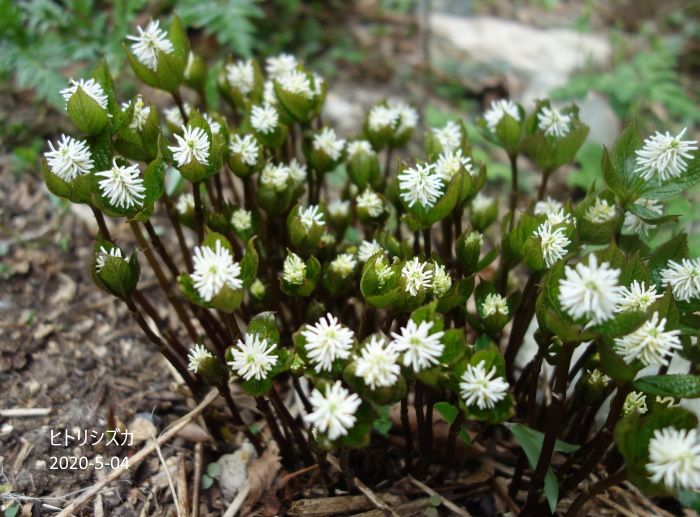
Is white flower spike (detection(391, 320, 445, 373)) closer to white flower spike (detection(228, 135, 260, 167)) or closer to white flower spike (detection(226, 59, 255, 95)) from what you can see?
white flower spike (detection(228, 135, 260, 167))

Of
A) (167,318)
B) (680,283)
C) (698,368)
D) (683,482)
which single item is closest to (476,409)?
(683,482)

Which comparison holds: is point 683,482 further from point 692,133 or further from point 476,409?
point 692,133

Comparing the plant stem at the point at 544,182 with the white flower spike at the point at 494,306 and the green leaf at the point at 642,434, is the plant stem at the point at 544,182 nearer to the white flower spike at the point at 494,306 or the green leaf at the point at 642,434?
the white flower spike at the point at 494,306

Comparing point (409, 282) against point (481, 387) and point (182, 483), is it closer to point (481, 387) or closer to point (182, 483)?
point (481, 387)

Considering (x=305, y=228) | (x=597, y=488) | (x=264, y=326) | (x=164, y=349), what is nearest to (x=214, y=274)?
(x=264, y=326)

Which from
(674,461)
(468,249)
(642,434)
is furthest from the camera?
(468,249)

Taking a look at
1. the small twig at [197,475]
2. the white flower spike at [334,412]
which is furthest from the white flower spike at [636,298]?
the small twig at [197,475]
